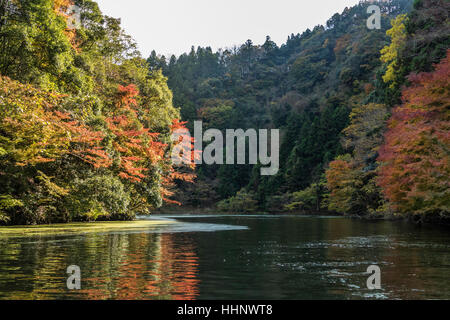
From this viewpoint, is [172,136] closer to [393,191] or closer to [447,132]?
[393,191]

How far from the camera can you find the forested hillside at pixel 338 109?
69.7 feet

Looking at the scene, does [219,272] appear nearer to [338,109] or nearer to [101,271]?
[101,271]

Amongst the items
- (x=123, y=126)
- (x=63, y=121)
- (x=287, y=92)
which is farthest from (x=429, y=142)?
(x=287, y=92)

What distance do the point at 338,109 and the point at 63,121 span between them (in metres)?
51.5

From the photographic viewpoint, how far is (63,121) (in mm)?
18859

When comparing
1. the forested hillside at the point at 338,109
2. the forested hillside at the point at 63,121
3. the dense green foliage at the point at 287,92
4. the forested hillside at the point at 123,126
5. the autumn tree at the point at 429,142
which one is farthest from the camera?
the dense green foliage at the point at 287,92

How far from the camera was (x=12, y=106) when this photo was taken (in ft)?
46.3

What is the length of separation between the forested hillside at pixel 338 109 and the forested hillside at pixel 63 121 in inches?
304

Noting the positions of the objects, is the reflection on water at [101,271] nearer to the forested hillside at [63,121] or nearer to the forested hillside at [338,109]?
the forested hillside at [63,121]

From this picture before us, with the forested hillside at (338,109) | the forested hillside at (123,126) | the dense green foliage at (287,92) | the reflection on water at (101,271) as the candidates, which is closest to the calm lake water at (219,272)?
the reflection on water at (101,271)

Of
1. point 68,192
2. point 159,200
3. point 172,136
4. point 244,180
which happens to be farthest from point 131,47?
point 244,180

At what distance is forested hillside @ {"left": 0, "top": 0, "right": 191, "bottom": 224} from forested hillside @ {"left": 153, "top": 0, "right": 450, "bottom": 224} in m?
7.71

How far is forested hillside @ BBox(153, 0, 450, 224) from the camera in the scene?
21.2m

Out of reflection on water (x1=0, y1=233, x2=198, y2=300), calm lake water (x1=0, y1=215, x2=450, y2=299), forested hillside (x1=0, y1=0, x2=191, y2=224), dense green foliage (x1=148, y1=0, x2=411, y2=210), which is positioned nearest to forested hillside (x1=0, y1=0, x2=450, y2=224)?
forested hillside (x1=0, y1=0, x2=191, y2=224)
